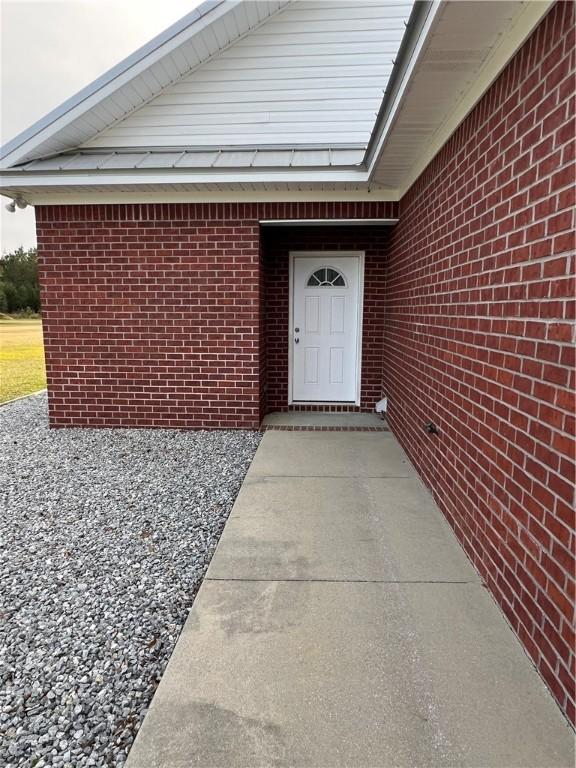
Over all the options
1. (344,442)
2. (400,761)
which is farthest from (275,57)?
(400,761)

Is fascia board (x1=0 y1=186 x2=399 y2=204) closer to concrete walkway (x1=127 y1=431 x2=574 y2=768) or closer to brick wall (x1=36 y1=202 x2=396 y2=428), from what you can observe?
brick wall (x1=36 y1=202 x2=396 y2=428)

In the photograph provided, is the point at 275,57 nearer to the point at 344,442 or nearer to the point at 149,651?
the point at 344,442

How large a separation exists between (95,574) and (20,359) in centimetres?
1542

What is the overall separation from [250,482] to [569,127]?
3.25 m

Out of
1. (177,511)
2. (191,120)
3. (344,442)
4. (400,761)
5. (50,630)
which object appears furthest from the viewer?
(191,120)

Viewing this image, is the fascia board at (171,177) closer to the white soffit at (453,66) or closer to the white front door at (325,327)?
the white soffit at (453,66)

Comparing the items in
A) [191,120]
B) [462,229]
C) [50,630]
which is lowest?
[50,630]

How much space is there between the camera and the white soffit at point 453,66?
2.15m

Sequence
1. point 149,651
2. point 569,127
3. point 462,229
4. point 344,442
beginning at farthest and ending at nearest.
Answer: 1. point 344,442
2. point 462,229
3. point 149,651
4. point 569,127

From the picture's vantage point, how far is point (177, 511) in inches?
142

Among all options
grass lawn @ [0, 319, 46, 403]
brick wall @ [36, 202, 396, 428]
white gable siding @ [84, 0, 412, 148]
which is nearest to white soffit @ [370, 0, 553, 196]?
brick wall @ [36, 202, 396, 428]

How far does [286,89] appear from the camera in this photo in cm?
554

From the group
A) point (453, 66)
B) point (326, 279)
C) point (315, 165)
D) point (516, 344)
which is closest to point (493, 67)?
point (453, 66)

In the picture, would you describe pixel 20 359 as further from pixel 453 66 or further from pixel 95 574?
pixel 453 66
